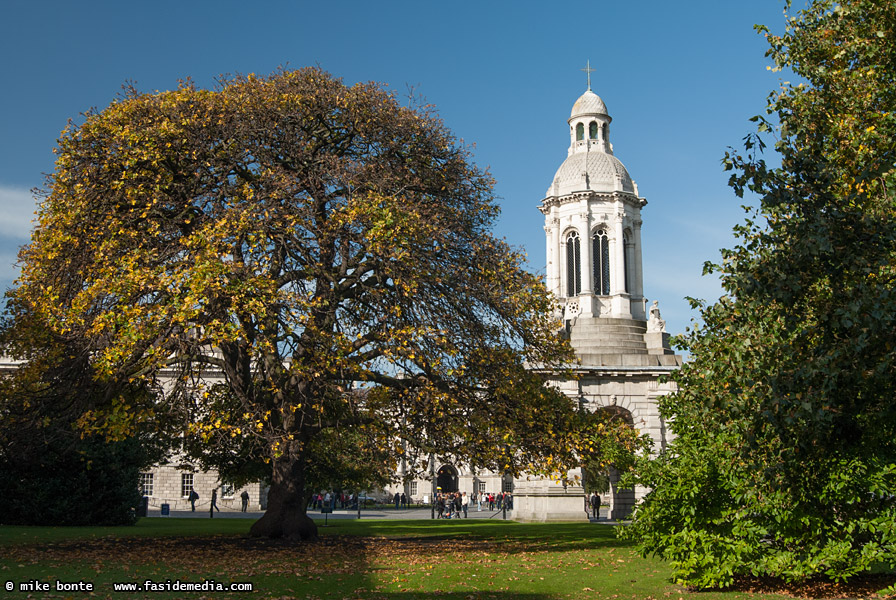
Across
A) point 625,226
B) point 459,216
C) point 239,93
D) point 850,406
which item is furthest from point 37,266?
point 625,226

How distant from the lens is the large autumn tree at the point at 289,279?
17.4m

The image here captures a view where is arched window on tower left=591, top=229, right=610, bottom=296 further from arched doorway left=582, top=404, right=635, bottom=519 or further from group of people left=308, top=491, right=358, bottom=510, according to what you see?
group of people left=308, top=491, right=358, bottom=510

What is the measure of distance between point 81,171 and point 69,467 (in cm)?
1508

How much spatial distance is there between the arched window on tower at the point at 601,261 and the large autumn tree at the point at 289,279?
33.7m

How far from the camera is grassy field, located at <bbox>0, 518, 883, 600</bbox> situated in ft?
42.9

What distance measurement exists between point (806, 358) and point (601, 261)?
45.6 m

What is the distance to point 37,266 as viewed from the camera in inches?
750

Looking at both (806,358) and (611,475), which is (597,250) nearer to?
(611,475)

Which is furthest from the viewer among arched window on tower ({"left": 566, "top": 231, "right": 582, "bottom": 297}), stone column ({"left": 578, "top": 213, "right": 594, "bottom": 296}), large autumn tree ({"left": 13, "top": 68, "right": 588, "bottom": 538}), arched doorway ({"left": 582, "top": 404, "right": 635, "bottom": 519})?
arched window on tower ({"left": 566, "top": 231, "right": 582, "bottom": 297})

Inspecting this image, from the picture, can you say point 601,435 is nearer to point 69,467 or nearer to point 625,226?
point 69,467

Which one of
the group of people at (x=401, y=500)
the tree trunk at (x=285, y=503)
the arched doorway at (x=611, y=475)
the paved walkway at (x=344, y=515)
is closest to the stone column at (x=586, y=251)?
the arched doorway at (x=611, y=475)

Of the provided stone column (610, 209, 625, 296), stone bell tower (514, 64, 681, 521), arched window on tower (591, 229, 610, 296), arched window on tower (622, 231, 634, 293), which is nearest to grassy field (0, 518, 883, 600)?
stone bell tower (514, 64, 681, 521)

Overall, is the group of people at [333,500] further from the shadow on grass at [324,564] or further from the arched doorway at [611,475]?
the shadow on grass at [324,564]

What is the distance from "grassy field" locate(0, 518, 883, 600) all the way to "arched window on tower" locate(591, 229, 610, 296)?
3287 centimetres
